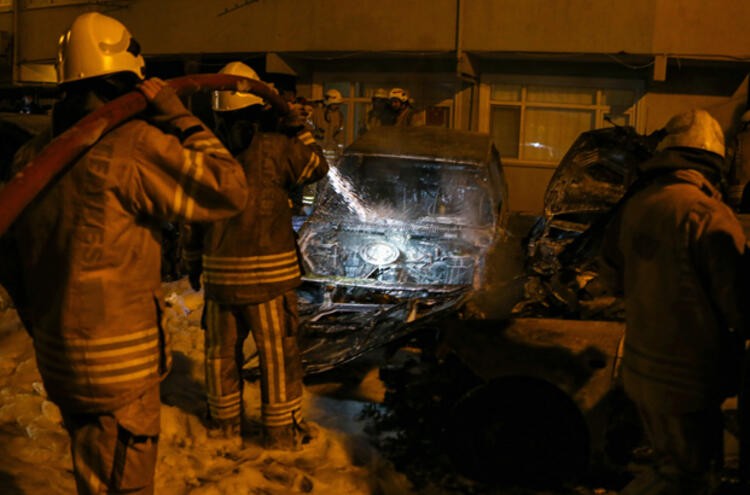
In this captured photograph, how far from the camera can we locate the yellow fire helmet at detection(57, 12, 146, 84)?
2.40m

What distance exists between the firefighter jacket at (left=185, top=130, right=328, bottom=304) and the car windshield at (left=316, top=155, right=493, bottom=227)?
7.67 ft

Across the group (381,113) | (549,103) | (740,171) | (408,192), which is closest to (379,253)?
(408,192)

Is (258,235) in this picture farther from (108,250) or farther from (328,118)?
(328,118)

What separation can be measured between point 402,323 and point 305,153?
3.89ft

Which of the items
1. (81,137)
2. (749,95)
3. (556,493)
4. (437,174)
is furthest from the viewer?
(749,95)

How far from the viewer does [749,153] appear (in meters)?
5.84

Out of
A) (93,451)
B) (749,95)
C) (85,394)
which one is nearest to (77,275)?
(85,394)

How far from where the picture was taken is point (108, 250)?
2.28m

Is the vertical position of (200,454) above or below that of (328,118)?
below

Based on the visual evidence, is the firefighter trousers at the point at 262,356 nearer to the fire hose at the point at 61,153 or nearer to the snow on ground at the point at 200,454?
the snow on ground at the point at 200,454

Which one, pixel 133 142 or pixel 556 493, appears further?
pixel 556 493

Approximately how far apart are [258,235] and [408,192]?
2.79 m

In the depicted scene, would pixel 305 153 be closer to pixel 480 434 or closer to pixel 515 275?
pixel 480 434

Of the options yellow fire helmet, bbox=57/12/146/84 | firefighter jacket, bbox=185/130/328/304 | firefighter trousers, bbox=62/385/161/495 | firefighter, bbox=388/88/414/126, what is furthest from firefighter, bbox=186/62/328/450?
firefighter, bbox=388/88/414/126
